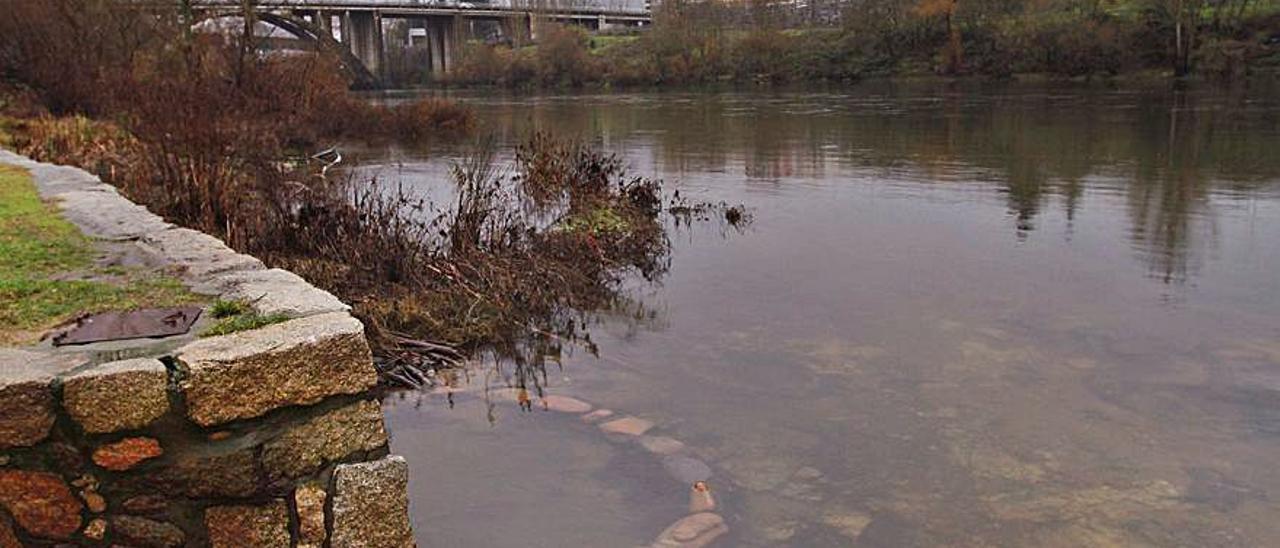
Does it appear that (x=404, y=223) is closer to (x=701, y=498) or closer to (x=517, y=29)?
(x=701, y=498)

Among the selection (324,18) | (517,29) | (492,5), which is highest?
(492,5)

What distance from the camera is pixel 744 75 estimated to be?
61.6m

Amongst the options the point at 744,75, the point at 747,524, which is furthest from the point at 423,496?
the point at 744,75

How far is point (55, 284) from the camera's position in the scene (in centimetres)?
474

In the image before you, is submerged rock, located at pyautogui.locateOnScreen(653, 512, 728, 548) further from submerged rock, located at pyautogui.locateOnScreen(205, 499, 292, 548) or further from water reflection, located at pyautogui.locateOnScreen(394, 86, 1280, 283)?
water reflection, located at pyautogui.locateOnScreen(394, 86, 1280, 283)

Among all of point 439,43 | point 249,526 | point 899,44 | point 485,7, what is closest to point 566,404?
point 249,526

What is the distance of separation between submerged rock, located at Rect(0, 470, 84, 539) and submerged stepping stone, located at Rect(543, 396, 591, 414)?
12.5 ft

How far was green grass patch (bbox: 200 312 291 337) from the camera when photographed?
388 cm

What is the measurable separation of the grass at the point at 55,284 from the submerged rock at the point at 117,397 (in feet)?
2.15

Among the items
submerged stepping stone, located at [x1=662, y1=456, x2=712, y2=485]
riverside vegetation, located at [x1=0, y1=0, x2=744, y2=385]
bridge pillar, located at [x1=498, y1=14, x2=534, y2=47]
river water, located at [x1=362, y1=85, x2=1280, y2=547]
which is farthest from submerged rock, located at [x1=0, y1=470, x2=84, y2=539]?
bridge pillar, located at [x1=498, y1=14, x2=534, y2=47]

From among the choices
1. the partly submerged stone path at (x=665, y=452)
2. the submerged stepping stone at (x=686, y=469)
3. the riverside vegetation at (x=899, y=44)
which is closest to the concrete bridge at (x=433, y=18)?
the riverside vegetation at (x=899, y=44)

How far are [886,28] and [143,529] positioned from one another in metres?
59.8

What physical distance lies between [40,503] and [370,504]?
1063mm

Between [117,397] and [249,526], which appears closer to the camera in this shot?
[117,397]
